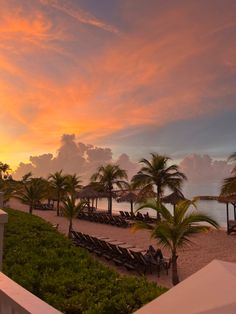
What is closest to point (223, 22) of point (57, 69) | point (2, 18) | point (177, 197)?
point (57, 69)

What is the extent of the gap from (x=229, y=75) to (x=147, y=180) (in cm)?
1416

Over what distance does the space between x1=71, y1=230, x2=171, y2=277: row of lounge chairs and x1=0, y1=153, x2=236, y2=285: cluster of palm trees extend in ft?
3.08

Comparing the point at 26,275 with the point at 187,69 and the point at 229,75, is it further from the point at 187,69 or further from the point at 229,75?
the point at 229,75

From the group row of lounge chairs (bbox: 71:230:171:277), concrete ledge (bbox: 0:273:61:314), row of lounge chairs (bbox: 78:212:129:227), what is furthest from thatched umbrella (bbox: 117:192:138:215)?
concrete ledge (bbox: 0:273:61:314)

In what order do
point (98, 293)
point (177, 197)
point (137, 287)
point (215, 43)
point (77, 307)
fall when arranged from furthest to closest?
point (177, 197)
point (215, 43)
point (137, 287)
point (98, 293)
point (77, 307)

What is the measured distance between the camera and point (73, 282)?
191 inches

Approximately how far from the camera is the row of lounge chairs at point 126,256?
482 inches

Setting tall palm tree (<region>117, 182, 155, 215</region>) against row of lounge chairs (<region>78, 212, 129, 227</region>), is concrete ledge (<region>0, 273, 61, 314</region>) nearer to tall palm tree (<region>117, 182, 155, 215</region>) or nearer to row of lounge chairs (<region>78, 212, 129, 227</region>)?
row of lounge chairs (<region>78, 212, 129, 227</region>)

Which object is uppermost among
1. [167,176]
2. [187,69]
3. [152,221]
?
[187,69]

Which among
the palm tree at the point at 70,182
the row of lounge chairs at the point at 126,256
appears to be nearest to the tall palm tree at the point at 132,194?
the palm tree at the point at 70,182

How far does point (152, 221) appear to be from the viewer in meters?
28.9

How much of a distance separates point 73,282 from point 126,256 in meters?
8.42

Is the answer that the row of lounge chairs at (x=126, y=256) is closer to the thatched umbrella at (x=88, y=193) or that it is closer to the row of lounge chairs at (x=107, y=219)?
the row of lounge chairs at (x=107, y=219)

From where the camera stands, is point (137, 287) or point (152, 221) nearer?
point (137, 287)
